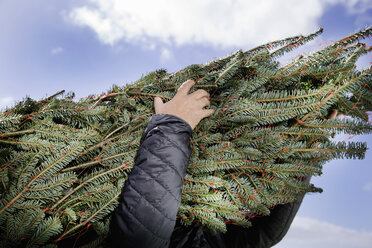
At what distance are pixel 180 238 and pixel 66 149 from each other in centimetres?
106

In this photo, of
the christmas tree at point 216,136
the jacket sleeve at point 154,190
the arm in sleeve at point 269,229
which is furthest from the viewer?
the arm in sleeve at point 269,229

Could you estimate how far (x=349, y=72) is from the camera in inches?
54.8

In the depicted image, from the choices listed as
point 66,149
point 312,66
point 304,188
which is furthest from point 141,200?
point 312,66

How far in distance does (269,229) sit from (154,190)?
1119 millimetres

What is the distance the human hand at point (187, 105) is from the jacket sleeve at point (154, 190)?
0.25ft

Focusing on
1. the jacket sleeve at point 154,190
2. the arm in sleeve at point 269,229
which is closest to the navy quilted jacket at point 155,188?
the jacket sleeve at point 154,190

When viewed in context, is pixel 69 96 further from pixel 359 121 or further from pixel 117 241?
pixel 359 121

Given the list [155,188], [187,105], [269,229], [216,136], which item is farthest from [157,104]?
[269,229]

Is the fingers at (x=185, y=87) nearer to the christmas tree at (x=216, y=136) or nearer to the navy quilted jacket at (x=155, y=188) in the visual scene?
the christmas tree at (x=216, y=136)

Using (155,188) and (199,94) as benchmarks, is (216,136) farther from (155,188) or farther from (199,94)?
(155,188)

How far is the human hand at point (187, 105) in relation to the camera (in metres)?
1.29

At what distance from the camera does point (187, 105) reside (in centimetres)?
131

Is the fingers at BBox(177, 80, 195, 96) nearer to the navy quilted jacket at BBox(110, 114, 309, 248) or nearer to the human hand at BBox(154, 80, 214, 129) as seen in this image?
the human hand at BBox(154, 80, 214, 129)

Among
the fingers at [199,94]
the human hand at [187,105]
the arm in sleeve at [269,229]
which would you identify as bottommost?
the arm in sleeve at [269,229]
